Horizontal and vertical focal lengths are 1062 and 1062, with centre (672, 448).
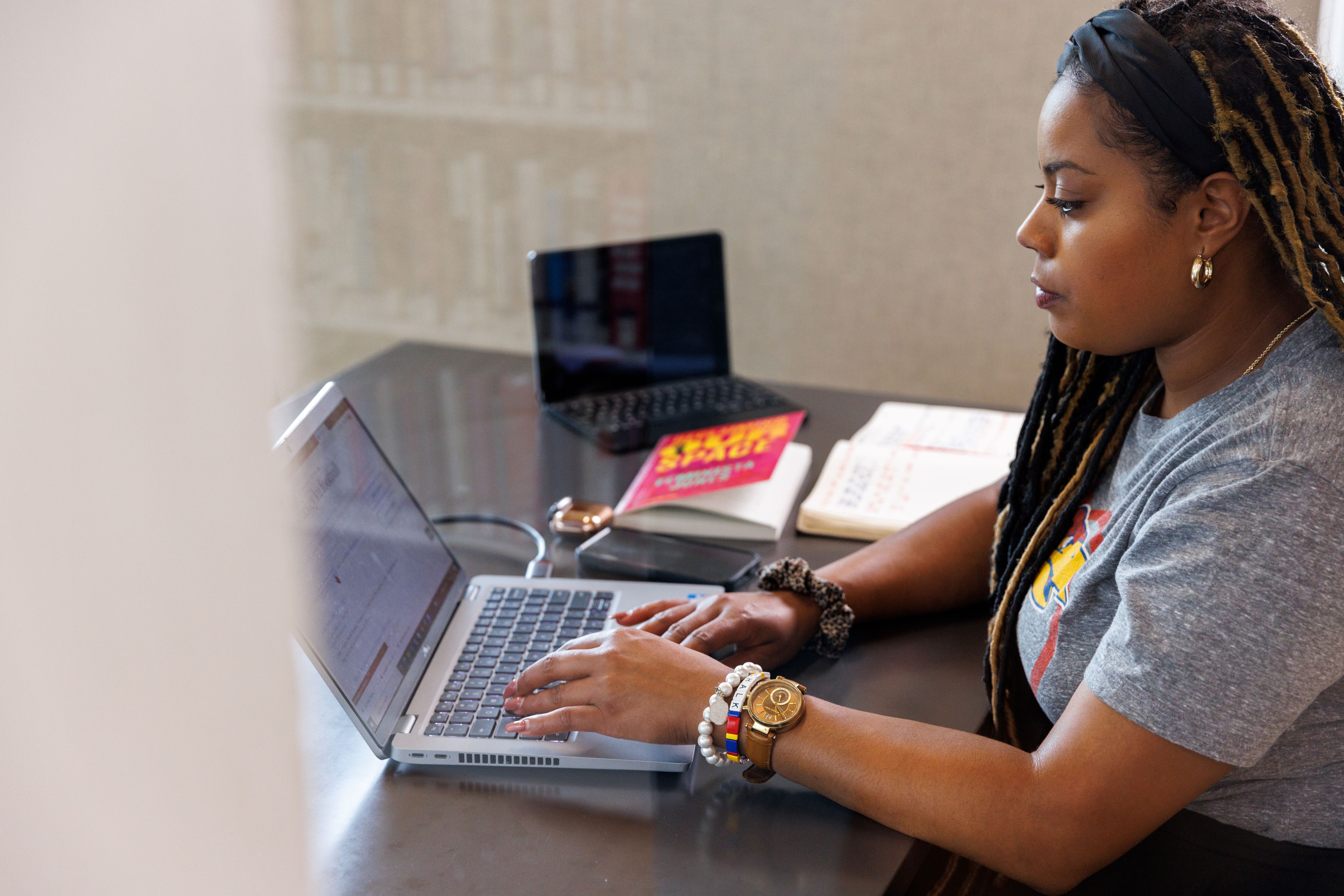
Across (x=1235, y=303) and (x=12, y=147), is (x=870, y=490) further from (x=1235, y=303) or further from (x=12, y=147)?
(x=12, y=147)

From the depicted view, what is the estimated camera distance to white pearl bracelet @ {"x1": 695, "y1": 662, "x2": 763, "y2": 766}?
0.81 m

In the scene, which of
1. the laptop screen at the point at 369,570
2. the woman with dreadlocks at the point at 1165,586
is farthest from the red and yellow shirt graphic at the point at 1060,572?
the laptop screen at the point at 369,570

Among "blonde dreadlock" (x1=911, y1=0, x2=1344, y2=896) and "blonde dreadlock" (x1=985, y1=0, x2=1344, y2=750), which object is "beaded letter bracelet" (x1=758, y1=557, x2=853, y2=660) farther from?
"blonde dreadlock" (x1=985, y1=0, x2=1344, y2=750)

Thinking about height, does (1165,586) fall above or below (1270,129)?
below

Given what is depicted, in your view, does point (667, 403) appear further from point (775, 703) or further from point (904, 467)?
point (775, 703)

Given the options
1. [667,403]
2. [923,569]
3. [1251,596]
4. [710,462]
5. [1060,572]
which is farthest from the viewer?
[667,403]

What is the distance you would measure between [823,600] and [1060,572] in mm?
219

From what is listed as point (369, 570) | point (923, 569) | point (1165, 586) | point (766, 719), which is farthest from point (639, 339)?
point (1165, 586)

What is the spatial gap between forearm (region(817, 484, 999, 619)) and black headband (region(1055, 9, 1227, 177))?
47cm

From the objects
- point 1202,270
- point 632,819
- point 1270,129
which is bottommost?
point 632,819

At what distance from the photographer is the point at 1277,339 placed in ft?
2.64

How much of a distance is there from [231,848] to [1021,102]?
7.55 feet

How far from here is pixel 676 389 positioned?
165cm

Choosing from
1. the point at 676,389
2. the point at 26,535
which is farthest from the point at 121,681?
the point at 676,389
